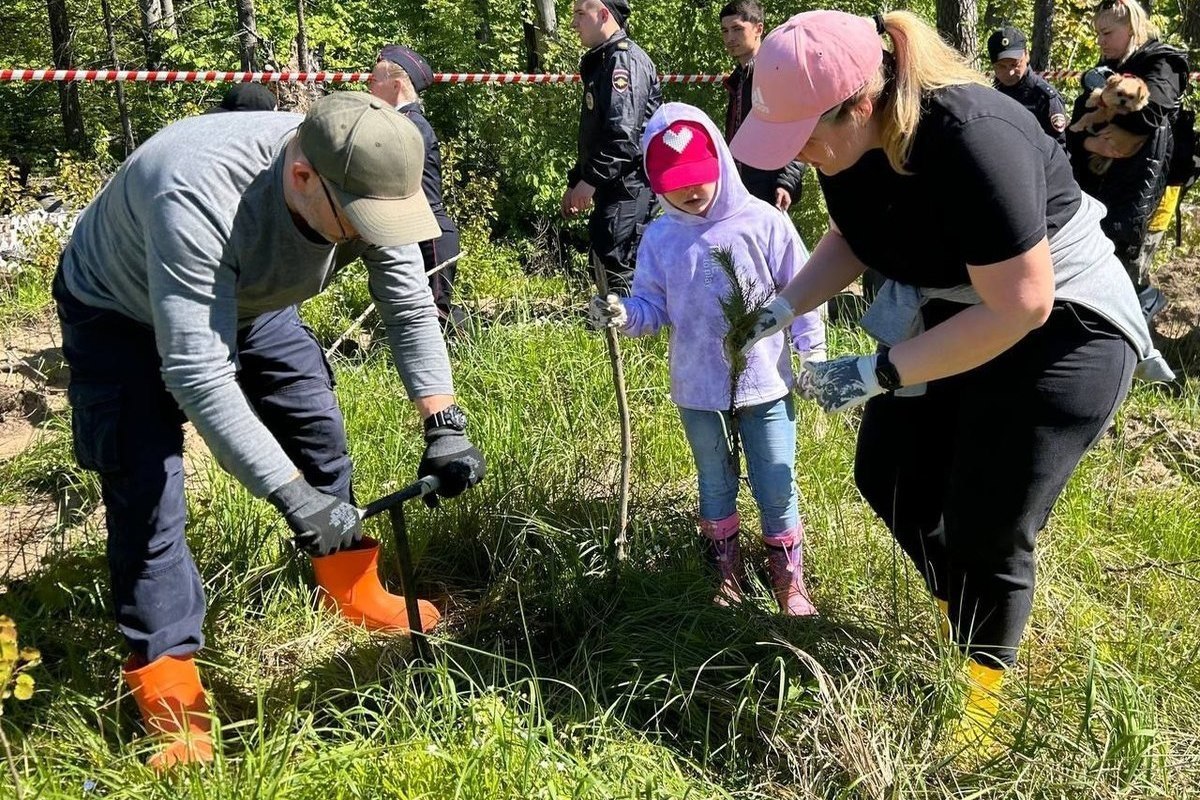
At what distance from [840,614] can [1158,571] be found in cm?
113

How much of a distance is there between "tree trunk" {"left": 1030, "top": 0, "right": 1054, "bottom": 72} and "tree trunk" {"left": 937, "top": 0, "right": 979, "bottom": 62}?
7.24ft

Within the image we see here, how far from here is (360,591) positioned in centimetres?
286

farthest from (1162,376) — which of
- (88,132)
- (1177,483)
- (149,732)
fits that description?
(88,132)

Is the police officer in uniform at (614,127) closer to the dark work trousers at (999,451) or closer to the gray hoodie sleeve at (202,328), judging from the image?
the dark work trousers at (999,451)

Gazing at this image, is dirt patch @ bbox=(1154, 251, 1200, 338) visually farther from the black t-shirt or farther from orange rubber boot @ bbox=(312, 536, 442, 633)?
orange rubber boot @ bbox=(312, 536, 442, 633)

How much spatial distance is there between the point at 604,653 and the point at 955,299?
125cm

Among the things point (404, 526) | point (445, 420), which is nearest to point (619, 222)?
point (445, 420)

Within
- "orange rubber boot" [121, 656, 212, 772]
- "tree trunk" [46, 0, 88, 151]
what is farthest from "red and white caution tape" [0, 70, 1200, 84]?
"tree trunk" [46, 0, 88, 151]

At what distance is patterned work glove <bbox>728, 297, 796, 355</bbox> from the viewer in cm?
226

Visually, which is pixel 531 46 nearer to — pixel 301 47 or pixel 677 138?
pixel 301 47

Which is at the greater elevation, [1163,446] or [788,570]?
[788,570]

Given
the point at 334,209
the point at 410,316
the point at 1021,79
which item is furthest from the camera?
the point at 1021,79

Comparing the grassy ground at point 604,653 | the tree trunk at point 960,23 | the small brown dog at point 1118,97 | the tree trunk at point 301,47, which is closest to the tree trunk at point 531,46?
the tree trunk at point 301,47

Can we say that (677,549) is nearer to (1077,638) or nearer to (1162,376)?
(1077,638)
